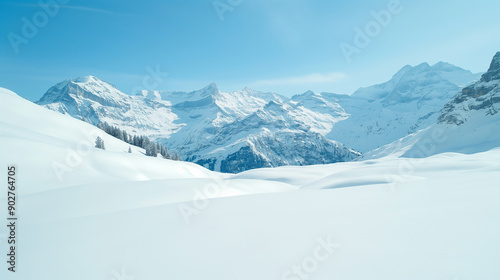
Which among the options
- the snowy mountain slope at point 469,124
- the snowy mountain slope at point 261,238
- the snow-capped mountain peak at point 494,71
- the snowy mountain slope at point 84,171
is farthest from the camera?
the snow-capped mountain peak at point 494,71

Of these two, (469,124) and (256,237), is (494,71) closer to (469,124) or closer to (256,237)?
(469,124)

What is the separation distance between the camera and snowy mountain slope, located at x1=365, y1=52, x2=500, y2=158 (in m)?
111

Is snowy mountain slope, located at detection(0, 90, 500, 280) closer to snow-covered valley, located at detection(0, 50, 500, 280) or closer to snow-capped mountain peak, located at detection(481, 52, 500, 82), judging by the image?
snow-covered valley, located at detection(0, 50, 500, 280)

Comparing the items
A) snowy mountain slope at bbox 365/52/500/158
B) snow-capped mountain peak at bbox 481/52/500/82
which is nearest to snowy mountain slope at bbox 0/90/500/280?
snowy mountain slope at bbox 365/52/500/158

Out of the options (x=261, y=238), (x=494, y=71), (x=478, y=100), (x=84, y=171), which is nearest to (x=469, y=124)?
(x=478, y=100)

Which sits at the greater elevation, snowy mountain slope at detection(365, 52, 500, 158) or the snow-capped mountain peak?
the snow-capped mountain peak

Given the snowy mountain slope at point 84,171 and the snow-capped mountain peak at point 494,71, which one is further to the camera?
the snow-capped mountain peak at point 494,71

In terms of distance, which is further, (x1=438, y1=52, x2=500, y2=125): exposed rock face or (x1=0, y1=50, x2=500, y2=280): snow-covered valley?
(x1=438, y1=52, x2=500, y2=125): exposed rock face

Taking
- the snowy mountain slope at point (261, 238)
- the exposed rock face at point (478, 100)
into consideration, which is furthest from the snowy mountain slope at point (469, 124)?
the snowy mountain slope at point (261, 238)

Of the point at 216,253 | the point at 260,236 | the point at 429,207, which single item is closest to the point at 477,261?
the point at 429,207

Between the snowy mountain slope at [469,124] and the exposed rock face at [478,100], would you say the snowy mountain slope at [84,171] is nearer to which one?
the snowy mountain slope at [469,124]

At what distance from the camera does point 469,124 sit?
430ft

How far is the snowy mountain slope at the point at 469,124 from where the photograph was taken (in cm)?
11138

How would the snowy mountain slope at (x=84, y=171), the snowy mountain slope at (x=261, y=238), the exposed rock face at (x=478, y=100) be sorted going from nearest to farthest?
1. the snowy mountain slope at (x=261, y=238)
2. the snowy mountain slope at (x=84, y=171)
3. the exposed rock face at (x=478, y=100)
